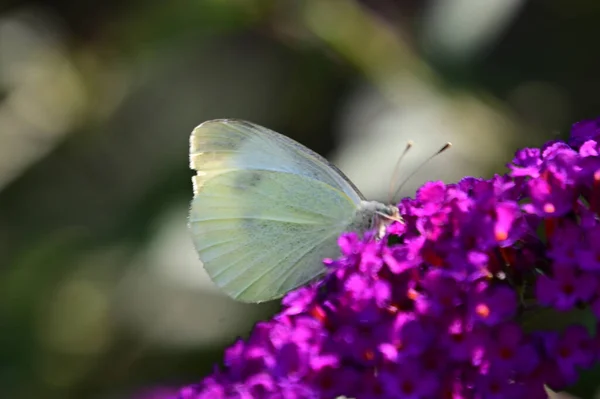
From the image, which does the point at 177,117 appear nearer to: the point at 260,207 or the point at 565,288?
the point at 260,207

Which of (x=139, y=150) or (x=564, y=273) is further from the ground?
(x=564, y=273)

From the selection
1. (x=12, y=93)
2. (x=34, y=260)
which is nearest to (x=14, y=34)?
(x=12, y=93)

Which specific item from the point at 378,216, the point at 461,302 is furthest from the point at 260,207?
the point at 461,302

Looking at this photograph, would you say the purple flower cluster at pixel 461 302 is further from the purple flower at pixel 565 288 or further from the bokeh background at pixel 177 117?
the bokeh background at pixel 177 117

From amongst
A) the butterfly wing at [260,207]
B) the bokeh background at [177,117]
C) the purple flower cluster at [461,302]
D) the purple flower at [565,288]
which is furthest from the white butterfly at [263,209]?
the bokeh background at [177,117]

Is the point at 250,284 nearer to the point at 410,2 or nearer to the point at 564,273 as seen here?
the point at 564,273

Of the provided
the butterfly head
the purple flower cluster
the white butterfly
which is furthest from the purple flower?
the white butterfly

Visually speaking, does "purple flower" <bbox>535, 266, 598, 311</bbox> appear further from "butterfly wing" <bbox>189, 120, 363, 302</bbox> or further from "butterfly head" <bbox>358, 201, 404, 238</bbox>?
"butterfly wing" <bbox>189, 120, 363, 302</bbox>
